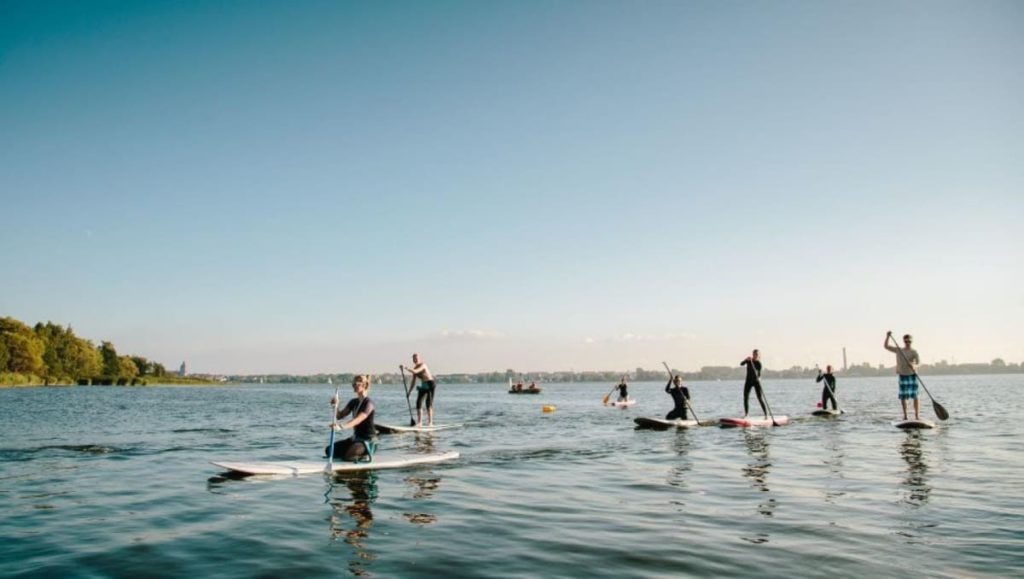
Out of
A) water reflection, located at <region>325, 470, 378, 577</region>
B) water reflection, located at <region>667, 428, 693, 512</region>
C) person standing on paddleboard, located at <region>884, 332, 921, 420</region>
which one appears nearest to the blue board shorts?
person standing on paddleboard, located at <region>884, 332, 921, 420</region>

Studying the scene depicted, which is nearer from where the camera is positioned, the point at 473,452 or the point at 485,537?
the point at 485,537

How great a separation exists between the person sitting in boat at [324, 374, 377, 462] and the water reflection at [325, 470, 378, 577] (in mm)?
552

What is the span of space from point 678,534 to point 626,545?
98 centimetres

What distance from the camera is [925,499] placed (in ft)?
36.1

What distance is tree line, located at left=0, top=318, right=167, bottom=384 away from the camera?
10650cm

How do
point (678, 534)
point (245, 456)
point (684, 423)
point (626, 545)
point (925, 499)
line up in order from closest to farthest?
point (626, 545) < point (678, 534) < point (925, 499) < point (245, 456) < point (684, 423)

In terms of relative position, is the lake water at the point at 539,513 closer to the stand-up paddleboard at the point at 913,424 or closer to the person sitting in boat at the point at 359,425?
the person sitting in boat at the point at 359,425

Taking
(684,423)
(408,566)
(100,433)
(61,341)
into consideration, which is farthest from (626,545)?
(61,341)

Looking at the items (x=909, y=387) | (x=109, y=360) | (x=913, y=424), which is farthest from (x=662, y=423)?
(x=109, y=360)

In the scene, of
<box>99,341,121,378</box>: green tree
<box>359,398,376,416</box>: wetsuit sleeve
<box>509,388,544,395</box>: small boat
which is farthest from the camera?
<box>99,341,121,378</box>: green tree

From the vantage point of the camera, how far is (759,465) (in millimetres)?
15352

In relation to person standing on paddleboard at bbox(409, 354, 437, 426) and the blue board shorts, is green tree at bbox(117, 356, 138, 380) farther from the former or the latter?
the blue board shorts

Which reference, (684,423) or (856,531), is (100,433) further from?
(856,531)

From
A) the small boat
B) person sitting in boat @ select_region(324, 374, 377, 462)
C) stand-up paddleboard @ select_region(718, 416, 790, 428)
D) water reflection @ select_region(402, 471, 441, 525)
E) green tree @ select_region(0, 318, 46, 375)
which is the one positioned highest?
green tree @ select_region(0, 318, 46, 375)
